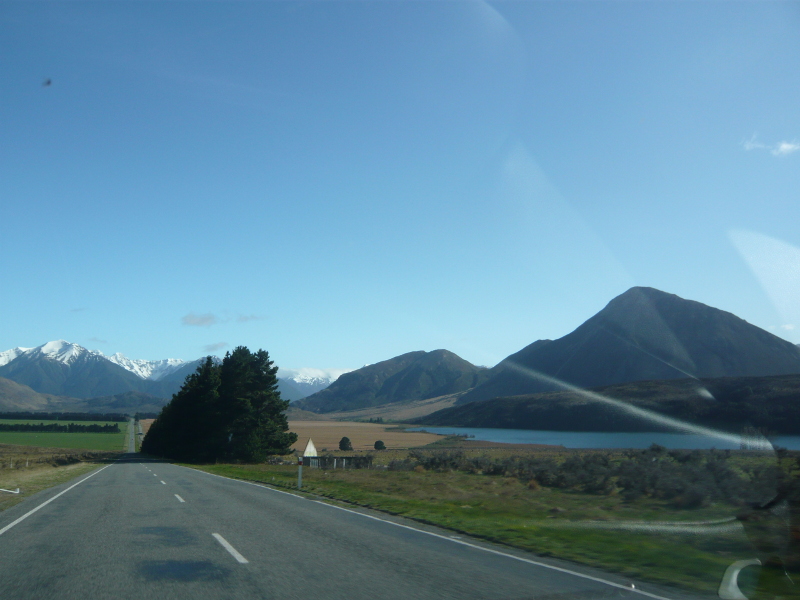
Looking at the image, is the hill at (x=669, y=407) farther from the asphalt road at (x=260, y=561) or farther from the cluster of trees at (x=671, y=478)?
the asphalt road at (x=260, y=561)

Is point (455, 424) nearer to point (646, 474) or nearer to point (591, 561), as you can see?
point (646, 474)

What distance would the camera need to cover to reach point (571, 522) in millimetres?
14758

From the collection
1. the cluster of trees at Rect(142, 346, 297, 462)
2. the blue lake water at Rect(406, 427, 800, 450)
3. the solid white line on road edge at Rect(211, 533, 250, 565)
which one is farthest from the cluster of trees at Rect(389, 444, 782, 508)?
the cluster of trees at Rect(142, 346, 297, 462)

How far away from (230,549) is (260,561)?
1114mm

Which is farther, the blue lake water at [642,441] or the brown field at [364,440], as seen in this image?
the brown field at [364,440]

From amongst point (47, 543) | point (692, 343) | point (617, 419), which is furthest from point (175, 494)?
point (692, 343)

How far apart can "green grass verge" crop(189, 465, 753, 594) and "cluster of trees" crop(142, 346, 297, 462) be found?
29.4m

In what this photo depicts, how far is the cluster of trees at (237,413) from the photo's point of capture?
53875 millimetres

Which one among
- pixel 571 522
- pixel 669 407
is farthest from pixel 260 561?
pixel 669 407

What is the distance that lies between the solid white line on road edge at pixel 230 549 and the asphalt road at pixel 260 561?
0.06 ft

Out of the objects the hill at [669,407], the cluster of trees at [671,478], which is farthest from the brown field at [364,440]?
the cluster of trees at [671,478]

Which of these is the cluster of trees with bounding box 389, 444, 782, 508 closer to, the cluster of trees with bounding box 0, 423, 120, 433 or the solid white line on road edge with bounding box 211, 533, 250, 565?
the solid white line on road edge with bounding box 211, 533, 250, 565

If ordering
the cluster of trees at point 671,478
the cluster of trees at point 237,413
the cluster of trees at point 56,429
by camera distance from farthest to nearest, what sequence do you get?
the cluster of trees at point 56,429 → the cluster of trees at point 237,413 → the cluster of trees at point 671,478

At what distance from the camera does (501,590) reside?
7.33 meters
